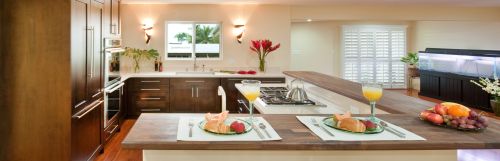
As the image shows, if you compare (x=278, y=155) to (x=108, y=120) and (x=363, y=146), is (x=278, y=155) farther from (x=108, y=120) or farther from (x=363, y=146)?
(x=108, y=120)

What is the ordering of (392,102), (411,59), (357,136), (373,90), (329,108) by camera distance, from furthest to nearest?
1. (411,59)
2. (329,108)
3. (392,102)
4. (373,90)
5. (357,136)

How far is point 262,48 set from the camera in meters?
6.25

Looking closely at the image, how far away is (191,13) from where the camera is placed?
627cm

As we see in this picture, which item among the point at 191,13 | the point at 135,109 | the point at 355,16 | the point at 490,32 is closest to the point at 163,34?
the point at 191,13

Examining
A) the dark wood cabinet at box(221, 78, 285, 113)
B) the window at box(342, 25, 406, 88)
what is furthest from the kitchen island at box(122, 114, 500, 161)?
the window at box(342, 25, 406, 88)

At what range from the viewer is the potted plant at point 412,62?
30.5 feet

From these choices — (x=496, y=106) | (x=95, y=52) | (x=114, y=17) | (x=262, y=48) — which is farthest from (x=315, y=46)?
(x=95, y=52)

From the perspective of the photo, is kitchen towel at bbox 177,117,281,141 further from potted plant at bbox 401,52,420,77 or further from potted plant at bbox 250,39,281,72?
potted plant at bbox 401,52,420,77

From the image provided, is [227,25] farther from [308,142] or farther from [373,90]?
[308,142]

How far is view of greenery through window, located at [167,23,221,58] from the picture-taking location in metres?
6.39

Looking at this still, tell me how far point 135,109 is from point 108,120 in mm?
1444

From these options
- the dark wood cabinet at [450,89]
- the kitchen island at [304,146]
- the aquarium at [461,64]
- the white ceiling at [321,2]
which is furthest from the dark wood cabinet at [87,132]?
the dark wood cabinet at [450,89]

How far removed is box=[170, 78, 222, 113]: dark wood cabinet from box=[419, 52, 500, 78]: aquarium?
505cm

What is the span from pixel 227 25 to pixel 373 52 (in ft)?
16.5
